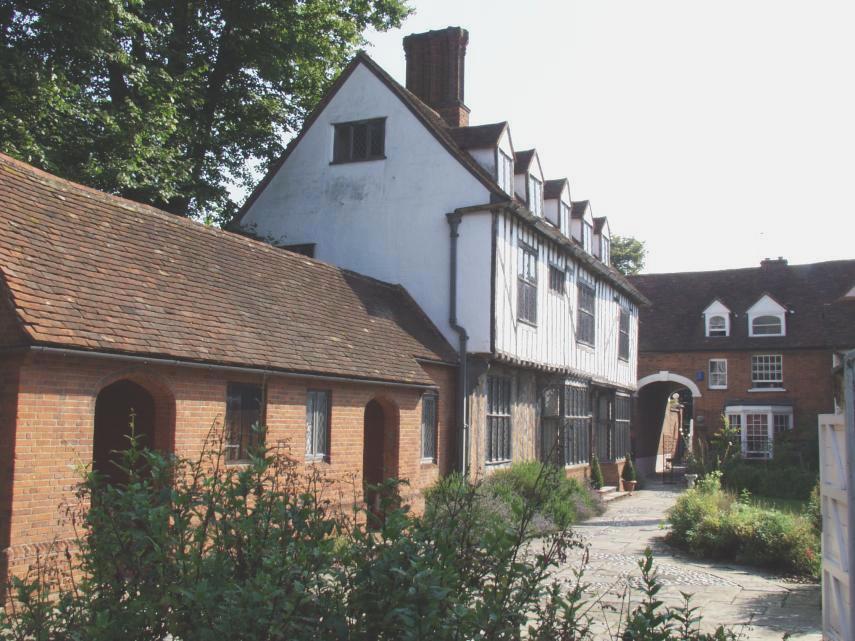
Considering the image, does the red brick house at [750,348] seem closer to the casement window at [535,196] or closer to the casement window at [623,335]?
the casement window at [623,335]

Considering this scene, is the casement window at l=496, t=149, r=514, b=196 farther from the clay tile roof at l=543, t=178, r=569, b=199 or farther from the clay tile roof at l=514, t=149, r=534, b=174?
the clay tile roof at l=543, t=178, r=569, b=199

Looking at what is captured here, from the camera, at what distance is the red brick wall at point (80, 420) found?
847 cm

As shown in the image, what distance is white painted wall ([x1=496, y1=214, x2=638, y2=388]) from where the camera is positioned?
1767 centimetres

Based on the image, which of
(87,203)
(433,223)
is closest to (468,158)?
(433,223)

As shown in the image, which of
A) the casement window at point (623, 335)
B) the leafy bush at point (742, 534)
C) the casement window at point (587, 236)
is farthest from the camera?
the casement window at point (623, 335)

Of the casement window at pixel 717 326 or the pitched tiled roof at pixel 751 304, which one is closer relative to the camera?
the pitched tiled roof at pixel 751 304

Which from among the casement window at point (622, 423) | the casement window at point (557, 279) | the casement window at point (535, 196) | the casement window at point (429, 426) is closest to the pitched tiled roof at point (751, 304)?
the casement window at point (622, 423)

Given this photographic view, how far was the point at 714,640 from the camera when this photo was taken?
4.01 meters

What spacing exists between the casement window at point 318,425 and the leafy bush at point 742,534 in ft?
19.9

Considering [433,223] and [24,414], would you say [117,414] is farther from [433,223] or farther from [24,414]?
[433,223]

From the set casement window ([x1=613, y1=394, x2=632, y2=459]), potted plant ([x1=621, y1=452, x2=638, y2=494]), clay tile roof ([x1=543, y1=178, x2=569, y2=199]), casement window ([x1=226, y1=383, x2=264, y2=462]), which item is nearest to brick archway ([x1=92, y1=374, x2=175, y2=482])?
casement window ([x1=226, y1=383, x2=264, y2=462])

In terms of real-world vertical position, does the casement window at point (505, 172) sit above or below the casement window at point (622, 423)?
above

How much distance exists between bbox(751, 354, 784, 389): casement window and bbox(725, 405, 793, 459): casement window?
1.16 meters

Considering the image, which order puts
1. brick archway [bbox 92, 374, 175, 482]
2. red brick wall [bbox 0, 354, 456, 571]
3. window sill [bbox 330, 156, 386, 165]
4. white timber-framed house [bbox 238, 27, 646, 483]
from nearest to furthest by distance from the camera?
red brick wall [bbox 0, 354, 456, 571], brick archway [bbox 92, 374, 175, 482], white timber-framed house [bbox 238, 27, 646, 483], window sill [bbox 330, 156, 386, 165]
